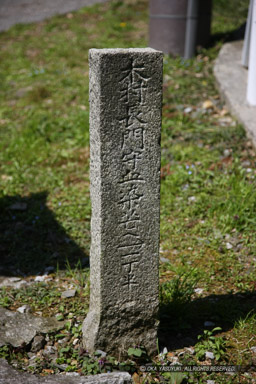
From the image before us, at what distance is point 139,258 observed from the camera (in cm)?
250

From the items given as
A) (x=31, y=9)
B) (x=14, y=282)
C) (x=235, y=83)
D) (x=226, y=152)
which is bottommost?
(x=14, y=282)

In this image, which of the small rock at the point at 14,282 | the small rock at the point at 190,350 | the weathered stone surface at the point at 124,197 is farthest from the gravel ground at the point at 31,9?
the small rock at the point at 190,350

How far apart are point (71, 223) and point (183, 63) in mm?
3751

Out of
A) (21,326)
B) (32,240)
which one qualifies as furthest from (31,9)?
(21,326)

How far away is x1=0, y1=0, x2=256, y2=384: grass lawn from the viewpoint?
9.06 ft

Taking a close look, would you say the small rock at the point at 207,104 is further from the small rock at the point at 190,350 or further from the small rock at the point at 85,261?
the small rock at the point at 190,350

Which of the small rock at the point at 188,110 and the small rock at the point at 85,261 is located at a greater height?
the small rock at the point at 188,110

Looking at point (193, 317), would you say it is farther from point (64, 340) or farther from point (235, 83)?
point (235, 83)

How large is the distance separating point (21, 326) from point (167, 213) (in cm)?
185

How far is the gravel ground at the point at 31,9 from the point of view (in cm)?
1041

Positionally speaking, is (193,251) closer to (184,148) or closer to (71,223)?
(71,223)

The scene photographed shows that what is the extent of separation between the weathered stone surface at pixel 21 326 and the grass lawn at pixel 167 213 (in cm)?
9

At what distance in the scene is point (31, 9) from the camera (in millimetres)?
10898

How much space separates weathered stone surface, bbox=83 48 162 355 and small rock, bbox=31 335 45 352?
0.31 meters
